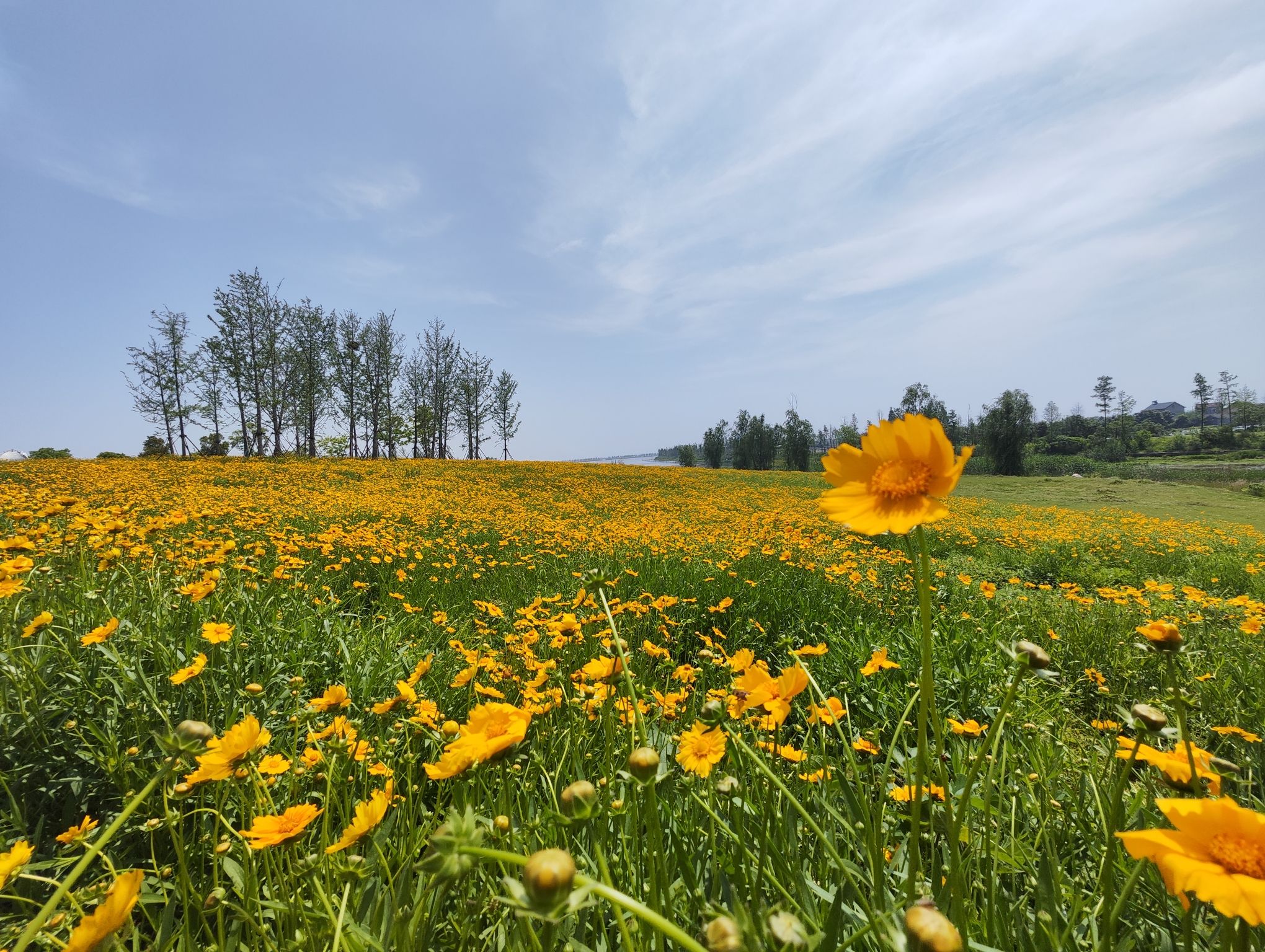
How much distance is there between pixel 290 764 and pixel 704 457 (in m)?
72.0

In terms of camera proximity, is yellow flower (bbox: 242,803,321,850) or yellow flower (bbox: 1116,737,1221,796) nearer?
yellow flower (bbox: 1116,737,1221,796)

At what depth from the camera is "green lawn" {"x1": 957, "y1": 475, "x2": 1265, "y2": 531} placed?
1412 centimetres

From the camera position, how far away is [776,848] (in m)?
1.07

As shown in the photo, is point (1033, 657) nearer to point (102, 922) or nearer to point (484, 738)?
point (484, 738)

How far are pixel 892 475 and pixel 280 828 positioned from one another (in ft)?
4.30

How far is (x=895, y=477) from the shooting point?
2.84 ft

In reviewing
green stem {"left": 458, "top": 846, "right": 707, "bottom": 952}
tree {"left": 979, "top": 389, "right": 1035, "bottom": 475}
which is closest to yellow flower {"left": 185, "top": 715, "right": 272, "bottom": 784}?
green stem {"left": 458, "top": 846, "right": 707, "bottom": 952}

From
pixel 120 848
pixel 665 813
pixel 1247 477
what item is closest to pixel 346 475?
pixel 120 848

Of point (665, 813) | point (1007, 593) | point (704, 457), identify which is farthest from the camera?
point (704, 457)

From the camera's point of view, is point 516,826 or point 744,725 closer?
point 516,826

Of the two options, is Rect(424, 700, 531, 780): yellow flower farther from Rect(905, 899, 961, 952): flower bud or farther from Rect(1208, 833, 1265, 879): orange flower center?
Rect(1208, 833, 1265, 879): orange flower center

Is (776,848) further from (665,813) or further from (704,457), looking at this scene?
(704,457)

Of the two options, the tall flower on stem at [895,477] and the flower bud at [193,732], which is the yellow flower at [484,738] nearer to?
the flower bud at [193,732]

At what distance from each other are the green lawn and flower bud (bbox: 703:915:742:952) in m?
17.0
